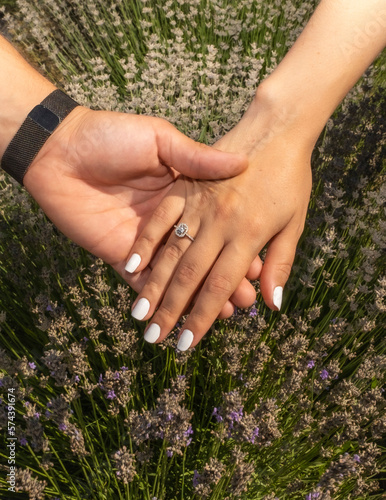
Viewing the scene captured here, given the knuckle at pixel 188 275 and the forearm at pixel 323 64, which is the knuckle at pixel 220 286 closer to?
the knuckle at pixel 188 275

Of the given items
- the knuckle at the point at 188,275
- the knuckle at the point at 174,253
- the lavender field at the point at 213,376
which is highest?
the knuckle at the point at 174,253

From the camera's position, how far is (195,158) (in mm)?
1722

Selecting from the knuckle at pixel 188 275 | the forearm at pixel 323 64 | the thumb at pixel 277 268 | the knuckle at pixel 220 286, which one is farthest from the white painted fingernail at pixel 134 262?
the forearm at pixel 323 64

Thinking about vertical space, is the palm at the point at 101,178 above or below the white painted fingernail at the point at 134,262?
above

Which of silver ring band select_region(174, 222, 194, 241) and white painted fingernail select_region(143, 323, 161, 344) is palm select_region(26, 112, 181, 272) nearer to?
silver ring band select_region(174, 222, 194, 241)

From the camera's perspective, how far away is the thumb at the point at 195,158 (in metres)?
1.68

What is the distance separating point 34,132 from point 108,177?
394 mm

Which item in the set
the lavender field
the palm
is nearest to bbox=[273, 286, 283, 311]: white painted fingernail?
the lavender field

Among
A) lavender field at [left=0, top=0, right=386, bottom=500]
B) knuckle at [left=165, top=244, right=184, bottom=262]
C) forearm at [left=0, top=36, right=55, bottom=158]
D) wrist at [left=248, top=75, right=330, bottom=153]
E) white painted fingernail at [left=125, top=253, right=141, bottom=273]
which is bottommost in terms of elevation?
lavender field at [left=0, top=0, right=386, bottom=500]

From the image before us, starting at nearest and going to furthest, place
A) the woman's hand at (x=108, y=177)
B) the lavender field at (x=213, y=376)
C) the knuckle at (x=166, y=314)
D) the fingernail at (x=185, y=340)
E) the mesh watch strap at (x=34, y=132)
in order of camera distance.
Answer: the lavender field at (x=213, y=376), the fingernail at (x=185, y=340), the knuckle at (x=166, y=314), the woman's hand at (x=108, y=177), the mesh watch strap at (x=34, y=132)

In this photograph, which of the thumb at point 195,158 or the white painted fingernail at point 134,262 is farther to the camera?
the white painted fingernail at point 134,262

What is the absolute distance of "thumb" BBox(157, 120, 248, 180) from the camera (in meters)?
1.68

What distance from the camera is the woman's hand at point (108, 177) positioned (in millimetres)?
1860

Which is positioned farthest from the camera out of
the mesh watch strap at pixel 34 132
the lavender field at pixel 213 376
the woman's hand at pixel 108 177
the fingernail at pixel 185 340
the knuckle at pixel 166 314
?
the mesh watch strap at pixel 34 132
